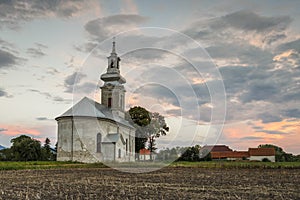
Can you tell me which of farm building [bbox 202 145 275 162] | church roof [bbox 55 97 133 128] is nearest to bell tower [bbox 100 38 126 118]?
church roof [bbox 55 97 133 128]

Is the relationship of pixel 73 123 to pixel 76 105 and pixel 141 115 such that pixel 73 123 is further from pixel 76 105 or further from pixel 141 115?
pixel 141 115

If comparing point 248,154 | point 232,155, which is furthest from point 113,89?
point 248,154

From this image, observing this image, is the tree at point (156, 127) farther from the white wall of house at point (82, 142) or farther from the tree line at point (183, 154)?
the white wall of house at point (82, 142)

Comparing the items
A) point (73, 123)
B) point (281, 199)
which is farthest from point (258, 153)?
point (281, 199)

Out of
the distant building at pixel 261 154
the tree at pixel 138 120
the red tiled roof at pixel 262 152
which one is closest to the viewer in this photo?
the tree at pixel 138 120

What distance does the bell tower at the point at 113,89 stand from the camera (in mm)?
71500

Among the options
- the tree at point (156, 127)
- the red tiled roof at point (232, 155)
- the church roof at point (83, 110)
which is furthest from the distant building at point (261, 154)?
the church roof at point (83, 110)

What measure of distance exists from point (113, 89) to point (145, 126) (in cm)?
1215

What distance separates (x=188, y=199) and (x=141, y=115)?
66.3 m

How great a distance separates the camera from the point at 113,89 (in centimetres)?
7194

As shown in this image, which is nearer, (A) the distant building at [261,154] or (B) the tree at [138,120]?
(B) the tree at [138,120]

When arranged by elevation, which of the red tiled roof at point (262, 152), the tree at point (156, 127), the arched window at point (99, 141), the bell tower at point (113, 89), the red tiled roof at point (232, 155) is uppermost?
the bell tower at point (113, 89)

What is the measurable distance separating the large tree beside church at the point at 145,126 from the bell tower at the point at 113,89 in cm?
525

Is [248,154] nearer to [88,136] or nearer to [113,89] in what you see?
[113,89]
